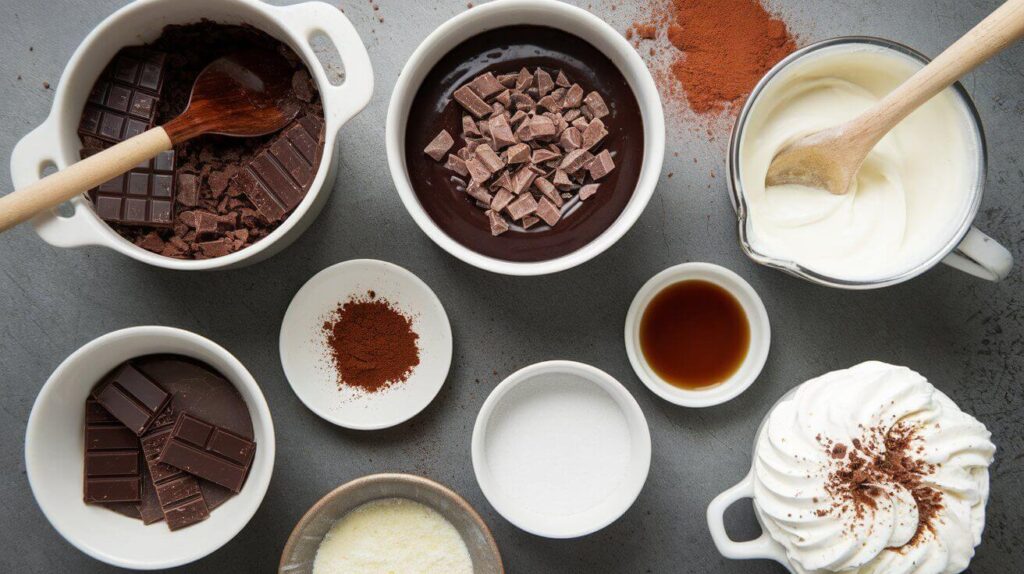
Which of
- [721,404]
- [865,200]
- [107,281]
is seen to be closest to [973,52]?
[865,200]

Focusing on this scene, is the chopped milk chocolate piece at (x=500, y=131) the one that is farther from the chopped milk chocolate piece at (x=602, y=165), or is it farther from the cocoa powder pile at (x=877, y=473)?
the cocoa powder pile at (x=877, y=473)

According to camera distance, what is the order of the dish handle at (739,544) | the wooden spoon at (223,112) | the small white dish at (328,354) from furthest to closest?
the small white dish at (328,354)
the dish handle at (739,544)
the wooden spoon at (223,112)

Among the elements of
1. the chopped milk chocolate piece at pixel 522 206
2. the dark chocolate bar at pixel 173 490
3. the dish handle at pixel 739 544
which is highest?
the chopped milk chocolate piece at pixel 522 206

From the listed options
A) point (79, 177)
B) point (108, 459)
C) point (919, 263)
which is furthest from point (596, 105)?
point (108, 459)

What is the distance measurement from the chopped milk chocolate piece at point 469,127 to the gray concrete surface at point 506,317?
0.95 feet

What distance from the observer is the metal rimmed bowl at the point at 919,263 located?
4.59 ft

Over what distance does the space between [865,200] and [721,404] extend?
57cm

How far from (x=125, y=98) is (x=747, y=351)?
1495 millimetres

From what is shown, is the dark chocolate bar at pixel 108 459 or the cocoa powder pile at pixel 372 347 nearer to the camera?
the dark chocolate bar at pixel 108 459

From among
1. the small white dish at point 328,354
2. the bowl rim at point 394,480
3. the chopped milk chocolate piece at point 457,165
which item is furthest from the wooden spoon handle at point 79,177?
the bowl rim at point 394,480

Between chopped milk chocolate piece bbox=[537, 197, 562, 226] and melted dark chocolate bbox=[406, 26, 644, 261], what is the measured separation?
0.07 feet

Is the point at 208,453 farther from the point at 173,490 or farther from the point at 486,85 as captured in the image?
the point at 486,85

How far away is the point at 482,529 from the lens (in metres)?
1.51

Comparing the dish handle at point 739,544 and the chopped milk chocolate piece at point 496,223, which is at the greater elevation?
the chopped milk chocolate piece at point 496,223
